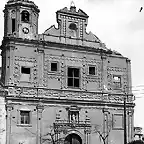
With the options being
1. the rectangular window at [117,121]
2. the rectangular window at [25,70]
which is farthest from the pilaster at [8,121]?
the rectangular window at [117,121]

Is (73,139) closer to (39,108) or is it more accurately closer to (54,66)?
(39,108)

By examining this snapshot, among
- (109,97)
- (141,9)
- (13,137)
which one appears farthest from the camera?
(109,97)

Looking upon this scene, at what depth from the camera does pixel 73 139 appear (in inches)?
1375

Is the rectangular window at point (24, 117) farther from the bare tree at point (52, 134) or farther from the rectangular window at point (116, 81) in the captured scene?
the rectangular window at point (116, 81)

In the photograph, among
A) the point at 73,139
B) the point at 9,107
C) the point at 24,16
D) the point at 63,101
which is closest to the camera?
the point at 9,107

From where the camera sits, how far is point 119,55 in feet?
129

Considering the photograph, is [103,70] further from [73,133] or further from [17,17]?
[17,17]

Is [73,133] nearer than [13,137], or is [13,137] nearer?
[13,137]

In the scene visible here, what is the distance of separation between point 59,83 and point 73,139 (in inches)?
206

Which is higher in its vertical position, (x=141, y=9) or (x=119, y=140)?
(x=141, y=9)

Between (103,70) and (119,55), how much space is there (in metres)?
2.80

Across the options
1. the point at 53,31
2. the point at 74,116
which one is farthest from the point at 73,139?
the point at 53,31

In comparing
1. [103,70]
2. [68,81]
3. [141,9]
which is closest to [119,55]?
[103,70]

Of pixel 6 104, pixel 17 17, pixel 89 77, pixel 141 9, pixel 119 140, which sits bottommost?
pixel 119 140
